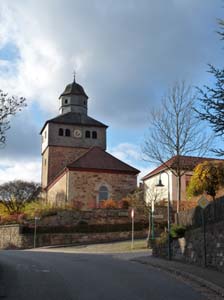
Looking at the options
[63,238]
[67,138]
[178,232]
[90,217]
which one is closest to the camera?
[178,232]

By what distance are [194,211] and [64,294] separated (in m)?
9.84

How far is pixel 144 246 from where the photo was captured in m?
30.0

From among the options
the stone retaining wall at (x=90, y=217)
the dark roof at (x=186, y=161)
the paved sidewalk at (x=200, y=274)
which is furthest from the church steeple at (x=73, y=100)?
the paved sidewalk at (x=200, y=274)

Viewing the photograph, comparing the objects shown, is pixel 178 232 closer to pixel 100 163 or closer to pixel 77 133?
pixel 100 163

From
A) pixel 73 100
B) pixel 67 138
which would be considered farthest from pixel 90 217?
pixel 73 100

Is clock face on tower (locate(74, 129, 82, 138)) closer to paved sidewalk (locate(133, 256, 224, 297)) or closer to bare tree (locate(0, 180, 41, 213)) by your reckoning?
bare tree (locate(0, 180, 41, 213))

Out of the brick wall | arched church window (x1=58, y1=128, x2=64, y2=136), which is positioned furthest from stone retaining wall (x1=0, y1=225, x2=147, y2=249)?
arched church window (x1=58, y1=128, x2=64, y2=136)

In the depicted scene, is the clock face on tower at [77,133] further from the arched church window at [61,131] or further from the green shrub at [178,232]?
the green shrub at [178,232]

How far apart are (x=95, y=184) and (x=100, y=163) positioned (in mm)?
2474

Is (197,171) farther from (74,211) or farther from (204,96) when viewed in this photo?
(204,96)

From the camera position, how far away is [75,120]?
6319cm

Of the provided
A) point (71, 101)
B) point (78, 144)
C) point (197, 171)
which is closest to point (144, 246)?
point (197, 171)

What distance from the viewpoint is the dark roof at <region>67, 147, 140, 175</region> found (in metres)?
49.7

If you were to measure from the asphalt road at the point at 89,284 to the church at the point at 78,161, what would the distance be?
30076 millimetres
